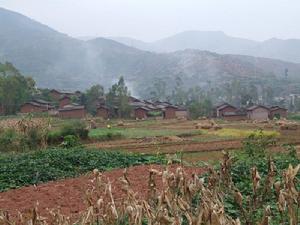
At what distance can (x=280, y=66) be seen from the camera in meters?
188

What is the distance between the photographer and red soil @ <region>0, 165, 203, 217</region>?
9852mm

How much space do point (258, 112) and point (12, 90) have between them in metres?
28.3

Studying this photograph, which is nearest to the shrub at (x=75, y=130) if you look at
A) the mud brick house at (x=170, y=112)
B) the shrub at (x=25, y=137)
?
the shrub at (x=25, y=137)

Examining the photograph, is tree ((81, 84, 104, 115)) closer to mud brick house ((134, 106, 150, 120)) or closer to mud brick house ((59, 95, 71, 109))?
Answer: mud brick house ((59, 95, 71, 109))

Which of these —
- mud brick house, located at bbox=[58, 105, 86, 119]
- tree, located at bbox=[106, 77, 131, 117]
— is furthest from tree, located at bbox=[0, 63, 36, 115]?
tree, located at bbox=[106, 77, 131, 117]

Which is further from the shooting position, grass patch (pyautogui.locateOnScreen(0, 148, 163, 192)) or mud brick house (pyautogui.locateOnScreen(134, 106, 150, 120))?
mud brick house (pyautogui.locateOnScreen(134, 106, 150, 120))

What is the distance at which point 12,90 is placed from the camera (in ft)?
168

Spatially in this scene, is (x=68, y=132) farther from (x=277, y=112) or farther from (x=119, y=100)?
(x=277, y=112)

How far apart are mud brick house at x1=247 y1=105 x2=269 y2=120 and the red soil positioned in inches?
1668

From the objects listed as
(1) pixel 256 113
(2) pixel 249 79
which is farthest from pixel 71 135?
(2) pixel 249 79

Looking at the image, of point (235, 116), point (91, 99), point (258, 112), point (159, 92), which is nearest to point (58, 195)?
point (235, 116)

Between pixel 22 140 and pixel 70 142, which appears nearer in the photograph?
pixel 22 140

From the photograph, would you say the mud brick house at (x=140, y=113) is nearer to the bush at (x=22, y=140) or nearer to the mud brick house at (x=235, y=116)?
the mud brick house at (x=235, y=116)

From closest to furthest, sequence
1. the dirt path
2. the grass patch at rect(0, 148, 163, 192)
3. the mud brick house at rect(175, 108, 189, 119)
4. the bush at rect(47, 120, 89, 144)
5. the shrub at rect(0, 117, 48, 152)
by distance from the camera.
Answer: the grass patch at rect(0, 148, 163, 192) < the dirt path < the shrub at rect(0, 117, 48, 152) < the bush at rect(47, 120, 89, 144) < the mud brick house at rect(175, 108, 189, 119)
